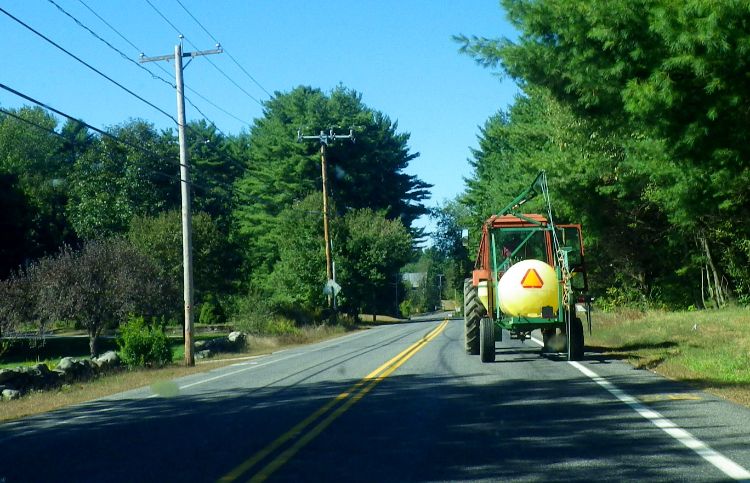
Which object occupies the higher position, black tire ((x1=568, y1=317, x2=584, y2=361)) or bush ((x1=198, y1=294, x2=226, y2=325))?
bush ((x1=198, y1=294, x2=226, y2=325))

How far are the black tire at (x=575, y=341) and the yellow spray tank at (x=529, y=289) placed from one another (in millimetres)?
570

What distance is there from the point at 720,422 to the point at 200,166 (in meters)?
84.0

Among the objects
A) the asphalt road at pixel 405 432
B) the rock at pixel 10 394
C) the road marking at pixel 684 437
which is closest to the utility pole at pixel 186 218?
the rock at pixel 10 394

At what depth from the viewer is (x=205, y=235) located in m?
63.4

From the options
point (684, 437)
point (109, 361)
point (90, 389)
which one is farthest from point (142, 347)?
point (684, 437)

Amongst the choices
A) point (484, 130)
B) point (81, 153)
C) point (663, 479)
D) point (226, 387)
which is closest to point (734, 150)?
point (663, 479)

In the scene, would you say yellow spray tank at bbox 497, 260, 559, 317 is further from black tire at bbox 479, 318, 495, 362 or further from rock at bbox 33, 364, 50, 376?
rock at bbox 33, 364, 50, 376

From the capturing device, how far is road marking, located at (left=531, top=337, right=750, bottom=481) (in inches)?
307

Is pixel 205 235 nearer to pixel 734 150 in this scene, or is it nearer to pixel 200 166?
pixel 200 166

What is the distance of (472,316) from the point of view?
20.3m

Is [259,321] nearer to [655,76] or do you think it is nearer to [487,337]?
[487,337]

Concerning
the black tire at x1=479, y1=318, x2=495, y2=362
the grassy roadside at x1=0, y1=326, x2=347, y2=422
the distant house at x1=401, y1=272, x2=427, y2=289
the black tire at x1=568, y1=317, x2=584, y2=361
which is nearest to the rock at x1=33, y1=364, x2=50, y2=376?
the grassy roadside at x1=0, y1=326, x2=347, y2=422

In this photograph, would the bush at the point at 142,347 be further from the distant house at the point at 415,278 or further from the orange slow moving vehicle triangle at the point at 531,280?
the distant house at the point at 415,278

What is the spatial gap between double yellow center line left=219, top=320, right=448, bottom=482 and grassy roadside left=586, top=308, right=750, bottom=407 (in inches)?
212
